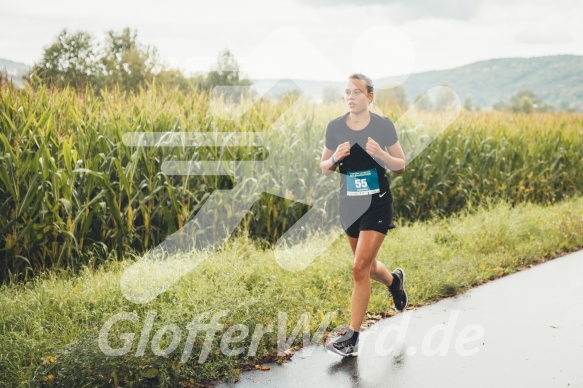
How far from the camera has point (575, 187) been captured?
1569cm

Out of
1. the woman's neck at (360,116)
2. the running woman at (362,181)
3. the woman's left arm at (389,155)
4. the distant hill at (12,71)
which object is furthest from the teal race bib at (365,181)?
the distant hill at (12,71)

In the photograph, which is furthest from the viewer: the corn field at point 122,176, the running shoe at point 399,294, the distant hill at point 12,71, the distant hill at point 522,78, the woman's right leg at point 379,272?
the distant hill at point 522,78

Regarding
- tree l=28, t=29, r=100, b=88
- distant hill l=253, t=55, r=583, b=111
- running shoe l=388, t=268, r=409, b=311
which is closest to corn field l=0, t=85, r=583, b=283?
running shoe l=388, t=268, r=409, b=311

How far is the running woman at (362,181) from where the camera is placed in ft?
17.7

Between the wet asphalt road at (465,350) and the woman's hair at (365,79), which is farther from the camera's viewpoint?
the woman's hair at (365,79)

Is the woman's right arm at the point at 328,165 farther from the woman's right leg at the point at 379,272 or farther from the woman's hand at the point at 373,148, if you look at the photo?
the woman's right leg at the point at 379,272

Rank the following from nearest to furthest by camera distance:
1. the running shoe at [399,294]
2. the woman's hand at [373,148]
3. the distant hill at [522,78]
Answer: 1. the woman's hand at [373,148]
2. the running shoe at [399,294]
3. the distant hill at [522,78]

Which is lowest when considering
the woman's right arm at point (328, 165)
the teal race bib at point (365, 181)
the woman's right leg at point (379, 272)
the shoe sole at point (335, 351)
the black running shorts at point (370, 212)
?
the shoe sole at point (335, 351)

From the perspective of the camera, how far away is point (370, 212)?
539 cm

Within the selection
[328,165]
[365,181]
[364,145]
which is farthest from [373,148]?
[328,165]

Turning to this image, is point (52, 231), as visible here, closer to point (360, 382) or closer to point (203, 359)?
point (203, 359)

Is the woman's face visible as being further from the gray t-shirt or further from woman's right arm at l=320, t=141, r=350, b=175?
woman's right arm at l=320, t=141, r=350, b=175

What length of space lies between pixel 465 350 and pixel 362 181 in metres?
1.70

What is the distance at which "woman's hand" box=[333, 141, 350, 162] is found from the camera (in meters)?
5.20
